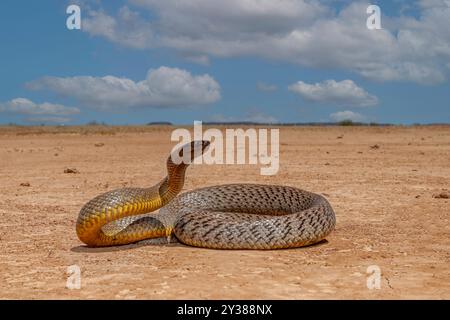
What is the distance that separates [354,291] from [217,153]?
18.4 meters

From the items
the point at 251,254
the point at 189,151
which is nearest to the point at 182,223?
the point at 189,151

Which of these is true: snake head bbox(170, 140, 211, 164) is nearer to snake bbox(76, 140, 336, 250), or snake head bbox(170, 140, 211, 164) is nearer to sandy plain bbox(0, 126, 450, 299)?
snake bbox(76, 140, 336, 250)

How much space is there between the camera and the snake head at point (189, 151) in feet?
24.4

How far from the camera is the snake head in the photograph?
7.43m

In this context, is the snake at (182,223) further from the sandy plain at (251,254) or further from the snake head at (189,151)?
the sandy plain at (251,254)

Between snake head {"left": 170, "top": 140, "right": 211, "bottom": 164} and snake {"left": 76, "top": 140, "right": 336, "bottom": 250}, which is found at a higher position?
snake head {"left": 170, "top": 140, "right": 211, "bottom": 164}

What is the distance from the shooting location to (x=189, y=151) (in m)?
7.48

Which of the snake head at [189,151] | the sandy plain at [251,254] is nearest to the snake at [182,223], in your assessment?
the snake head at [189,151]

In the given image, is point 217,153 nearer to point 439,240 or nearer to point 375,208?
point 375,208

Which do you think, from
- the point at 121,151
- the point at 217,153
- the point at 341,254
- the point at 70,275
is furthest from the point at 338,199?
the point at 121,151

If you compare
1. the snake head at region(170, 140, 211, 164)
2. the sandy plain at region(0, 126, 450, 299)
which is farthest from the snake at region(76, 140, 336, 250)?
the sandy plain at region(0, 126, 450, 299)

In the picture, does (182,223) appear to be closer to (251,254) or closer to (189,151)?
(189,151)

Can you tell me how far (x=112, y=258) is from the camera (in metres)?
6.89

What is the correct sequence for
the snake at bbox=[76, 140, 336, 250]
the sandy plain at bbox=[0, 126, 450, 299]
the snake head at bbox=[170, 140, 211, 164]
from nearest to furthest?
1. the sandy plain at bbox=[0, 126, 450, 299]
2. the snake at bbox=[76, 140, 336, 250]
3. the snake head at bbox=[170, 140, 211, 164]
